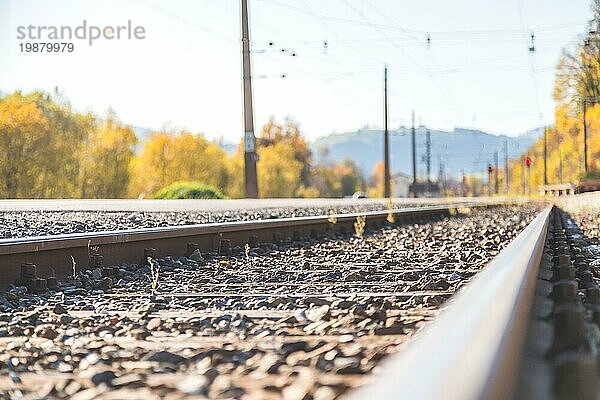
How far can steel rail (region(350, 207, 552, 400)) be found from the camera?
54.1 inches

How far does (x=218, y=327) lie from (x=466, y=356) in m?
2.27

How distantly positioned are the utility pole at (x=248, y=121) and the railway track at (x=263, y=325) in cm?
2528

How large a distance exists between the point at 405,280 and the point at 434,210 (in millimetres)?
15275

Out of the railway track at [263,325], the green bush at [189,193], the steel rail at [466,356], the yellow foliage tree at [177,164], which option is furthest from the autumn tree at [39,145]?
the steel rail at [466,356]

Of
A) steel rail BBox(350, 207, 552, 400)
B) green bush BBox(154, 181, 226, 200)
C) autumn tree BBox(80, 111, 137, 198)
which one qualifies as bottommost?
steel rail BBox(350, 207, 552, 400)

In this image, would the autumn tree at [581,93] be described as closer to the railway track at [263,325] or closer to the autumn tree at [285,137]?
the autumn tree at [285,137]

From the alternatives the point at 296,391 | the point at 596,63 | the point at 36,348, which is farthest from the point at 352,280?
the point at 596,63

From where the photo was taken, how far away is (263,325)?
12.4ft

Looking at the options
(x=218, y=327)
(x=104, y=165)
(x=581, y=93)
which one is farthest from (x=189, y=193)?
(x=581, y=93)

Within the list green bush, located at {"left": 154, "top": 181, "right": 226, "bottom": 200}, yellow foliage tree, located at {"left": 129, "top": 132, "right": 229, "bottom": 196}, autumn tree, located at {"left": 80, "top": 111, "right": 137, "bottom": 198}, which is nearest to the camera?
green bush, located at {"left": 154, "top": 181, "right": 226, "bottom": 200}

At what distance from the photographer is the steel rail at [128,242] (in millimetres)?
6047

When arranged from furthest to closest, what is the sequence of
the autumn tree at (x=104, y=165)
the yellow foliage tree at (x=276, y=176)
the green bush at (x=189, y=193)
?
the yellow foliage tree at (x=276, y=176) → the autumn tree at (x=104, y=165) → the green bush at (x=189, y=193)

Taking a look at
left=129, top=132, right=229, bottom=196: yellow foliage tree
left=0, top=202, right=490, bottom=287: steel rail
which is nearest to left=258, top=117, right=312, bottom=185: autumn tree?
left=129, top=132, right=229, bottom=196: yellow foliage tree

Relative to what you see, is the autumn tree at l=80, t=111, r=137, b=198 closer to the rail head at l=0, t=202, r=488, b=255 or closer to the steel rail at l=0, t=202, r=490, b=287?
the steel rail at l=0, t=202, r=490, b=287
